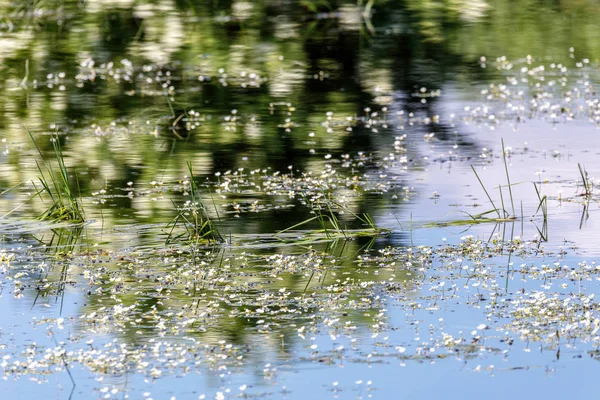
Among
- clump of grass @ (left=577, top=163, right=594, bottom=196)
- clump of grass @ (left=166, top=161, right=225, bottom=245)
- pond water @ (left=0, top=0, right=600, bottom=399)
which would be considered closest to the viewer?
pond water @ (left=0, top=0, right=600, bottom=399)

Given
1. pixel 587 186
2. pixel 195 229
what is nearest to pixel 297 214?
pixel 195 229

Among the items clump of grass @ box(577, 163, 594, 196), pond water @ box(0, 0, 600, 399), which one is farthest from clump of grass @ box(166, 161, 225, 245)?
clump of grass @ box(577, 163, 594, 196)

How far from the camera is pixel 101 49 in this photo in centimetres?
2075

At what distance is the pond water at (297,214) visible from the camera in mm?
6625

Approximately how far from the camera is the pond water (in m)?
6.62

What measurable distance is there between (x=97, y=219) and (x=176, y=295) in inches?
99.9

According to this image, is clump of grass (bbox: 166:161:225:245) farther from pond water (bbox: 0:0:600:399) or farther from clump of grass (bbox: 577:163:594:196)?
clump of grass (bbox: 577:163:594:196)

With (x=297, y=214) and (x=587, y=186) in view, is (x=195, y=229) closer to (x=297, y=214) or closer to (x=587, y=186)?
(x=297, y=214)

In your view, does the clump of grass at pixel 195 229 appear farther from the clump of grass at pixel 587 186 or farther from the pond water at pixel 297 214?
the clump of grass at pixel 587 186

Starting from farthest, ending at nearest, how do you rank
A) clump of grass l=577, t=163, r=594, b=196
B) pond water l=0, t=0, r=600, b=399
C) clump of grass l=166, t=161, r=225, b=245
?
clump of grass l=577, t=163, r=594, b=196, clump of grass l=166, t=161, r=225, b=245, pond water l=0, t=0, r=600, b=399

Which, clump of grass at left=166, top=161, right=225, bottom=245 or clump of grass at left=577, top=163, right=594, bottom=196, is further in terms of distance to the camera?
clump of grass at left=577, top=163, right=594, bottom=196

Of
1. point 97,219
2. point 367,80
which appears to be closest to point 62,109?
point 367,80

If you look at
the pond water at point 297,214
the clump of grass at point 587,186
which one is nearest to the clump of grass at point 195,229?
the pond water at point 297,214

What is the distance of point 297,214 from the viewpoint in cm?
1012
